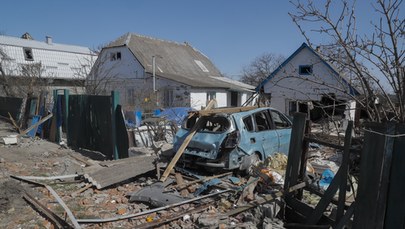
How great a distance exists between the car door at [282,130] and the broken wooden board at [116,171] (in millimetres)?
3302

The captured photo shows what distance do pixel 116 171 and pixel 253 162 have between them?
10.2ft

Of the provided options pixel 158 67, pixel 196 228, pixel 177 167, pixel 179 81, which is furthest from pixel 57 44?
pixel 196 228

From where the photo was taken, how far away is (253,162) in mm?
6977

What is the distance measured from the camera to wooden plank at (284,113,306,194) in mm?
4305

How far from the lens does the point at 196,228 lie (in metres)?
4.49

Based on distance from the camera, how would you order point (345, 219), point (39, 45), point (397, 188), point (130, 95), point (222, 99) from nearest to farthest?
point (397, 188), point (345, 219), point (222, 99), point (130, 95), point (39, 45)

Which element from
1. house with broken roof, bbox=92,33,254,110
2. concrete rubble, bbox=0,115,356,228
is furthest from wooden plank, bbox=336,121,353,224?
house with broken roof, bbox=92,33,254,110

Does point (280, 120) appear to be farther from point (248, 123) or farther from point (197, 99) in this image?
point (197, 99)

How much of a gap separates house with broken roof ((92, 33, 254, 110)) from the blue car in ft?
44.0

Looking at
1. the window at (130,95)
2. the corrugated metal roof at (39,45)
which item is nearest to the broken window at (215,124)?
the window at (130,95)

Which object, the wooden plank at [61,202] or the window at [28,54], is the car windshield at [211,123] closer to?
the wooden plank at [61,202]

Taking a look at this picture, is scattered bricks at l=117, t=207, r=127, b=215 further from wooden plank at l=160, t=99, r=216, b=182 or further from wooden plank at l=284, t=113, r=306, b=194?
wooden plank at l=284, t=113, r=306, b=194

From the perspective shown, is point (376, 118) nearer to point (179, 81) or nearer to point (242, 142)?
point (242, 142)

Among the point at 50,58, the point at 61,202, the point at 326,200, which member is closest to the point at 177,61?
the point at 50,58
